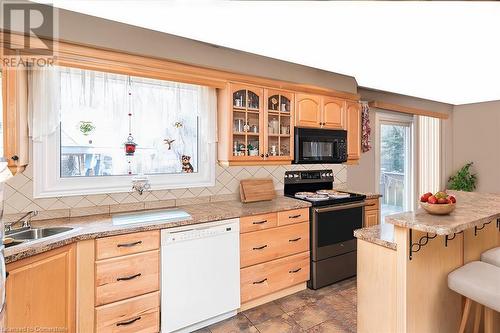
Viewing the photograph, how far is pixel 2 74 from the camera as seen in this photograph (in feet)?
5.68

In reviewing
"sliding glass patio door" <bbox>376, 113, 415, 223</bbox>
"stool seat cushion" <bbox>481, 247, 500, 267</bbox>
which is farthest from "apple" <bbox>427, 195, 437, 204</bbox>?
"sliding glass patio door" <bbox>376, 113, 415, 223</bbox>

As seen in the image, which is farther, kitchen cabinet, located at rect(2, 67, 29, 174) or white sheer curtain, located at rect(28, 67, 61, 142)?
white sheer curtain, located at rect(28, 67, 61, 142)

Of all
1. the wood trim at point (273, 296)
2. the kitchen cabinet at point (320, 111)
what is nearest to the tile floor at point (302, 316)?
the wood trim at point (273, 296)

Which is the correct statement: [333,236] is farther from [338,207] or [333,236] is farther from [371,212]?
[371,212]

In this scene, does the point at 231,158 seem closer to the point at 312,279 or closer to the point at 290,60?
the point at 290,60

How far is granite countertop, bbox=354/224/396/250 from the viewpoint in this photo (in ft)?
5.39

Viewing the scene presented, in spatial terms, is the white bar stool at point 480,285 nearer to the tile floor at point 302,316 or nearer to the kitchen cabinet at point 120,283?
the tile floor at point 302,316

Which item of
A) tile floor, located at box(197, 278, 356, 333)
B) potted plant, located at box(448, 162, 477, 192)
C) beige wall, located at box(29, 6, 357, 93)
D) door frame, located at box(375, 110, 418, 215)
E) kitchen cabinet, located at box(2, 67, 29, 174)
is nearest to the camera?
kitchen cabinet, located at box(2, 67, 29, 174)

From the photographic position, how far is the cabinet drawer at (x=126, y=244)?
1832 millimetres

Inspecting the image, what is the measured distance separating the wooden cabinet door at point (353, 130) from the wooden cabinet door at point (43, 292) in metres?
3.23

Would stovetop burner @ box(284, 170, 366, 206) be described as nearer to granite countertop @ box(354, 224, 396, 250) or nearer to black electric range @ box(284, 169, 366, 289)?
black electric range @ box(284, 169, 366, 289)

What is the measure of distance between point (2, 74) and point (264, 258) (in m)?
2.42

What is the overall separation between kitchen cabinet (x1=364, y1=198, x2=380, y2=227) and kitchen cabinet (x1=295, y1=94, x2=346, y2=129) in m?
1.03

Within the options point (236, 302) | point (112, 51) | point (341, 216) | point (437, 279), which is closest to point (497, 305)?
point (437, 279)
